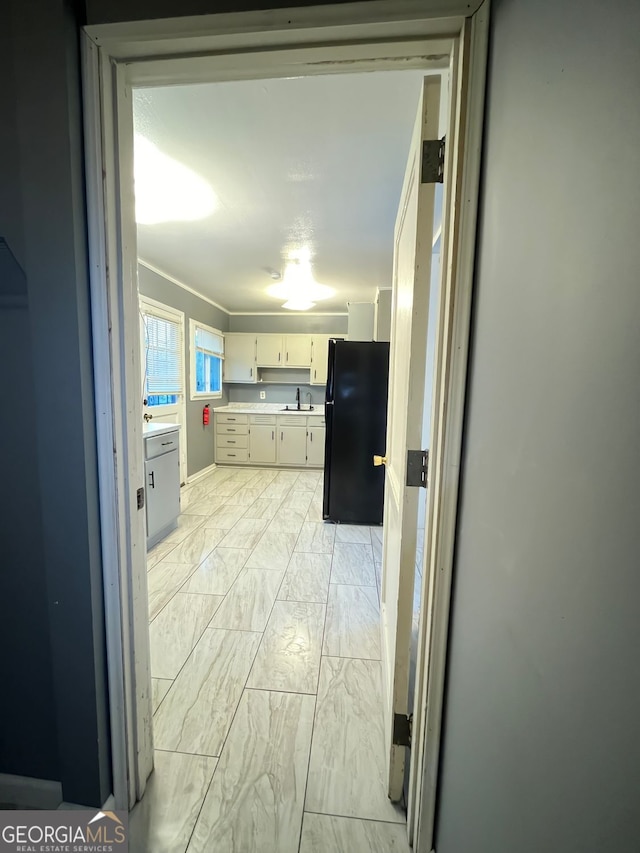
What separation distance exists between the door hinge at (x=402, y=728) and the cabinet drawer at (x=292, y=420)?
425cm

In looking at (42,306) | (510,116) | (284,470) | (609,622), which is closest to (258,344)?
(284,470)

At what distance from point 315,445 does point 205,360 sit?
2.03 metres

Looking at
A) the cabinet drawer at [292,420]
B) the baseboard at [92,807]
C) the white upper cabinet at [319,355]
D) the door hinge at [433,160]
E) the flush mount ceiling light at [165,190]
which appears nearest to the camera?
the door hinge at [433,160]

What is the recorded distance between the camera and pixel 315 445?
17.1 feet

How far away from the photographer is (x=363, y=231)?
2645mm

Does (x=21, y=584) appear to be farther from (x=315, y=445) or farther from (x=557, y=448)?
(x=315, y=445)

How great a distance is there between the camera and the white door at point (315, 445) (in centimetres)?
519

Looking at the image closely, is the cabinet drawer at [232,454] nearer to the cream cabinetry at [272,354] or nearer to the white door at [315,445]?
the white door at [315,445]

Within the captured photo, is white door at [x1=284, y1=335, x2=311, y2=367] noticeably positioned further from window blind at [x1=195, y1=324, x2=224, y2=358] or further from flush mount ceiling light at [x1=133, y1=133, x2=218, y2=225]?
flush mount ceiling light at [x1=133, y1=133, x2=218, y2=225]

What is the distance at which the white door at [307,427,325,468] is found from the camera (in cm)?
519

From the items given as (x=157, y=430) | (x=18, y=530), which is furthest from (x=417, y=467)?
(x=157, y=430)

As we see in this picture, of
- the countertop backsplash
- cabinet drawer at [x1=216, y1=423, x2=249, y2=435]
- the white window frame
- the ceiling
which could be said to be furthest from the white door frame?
the countertop backsplash

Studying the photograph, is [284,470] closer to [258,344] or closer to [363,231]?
[258,344]

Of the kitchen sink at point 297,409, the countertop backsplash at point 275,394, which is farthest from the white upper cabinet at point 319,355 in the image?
the kitchen sink at point 297,409
